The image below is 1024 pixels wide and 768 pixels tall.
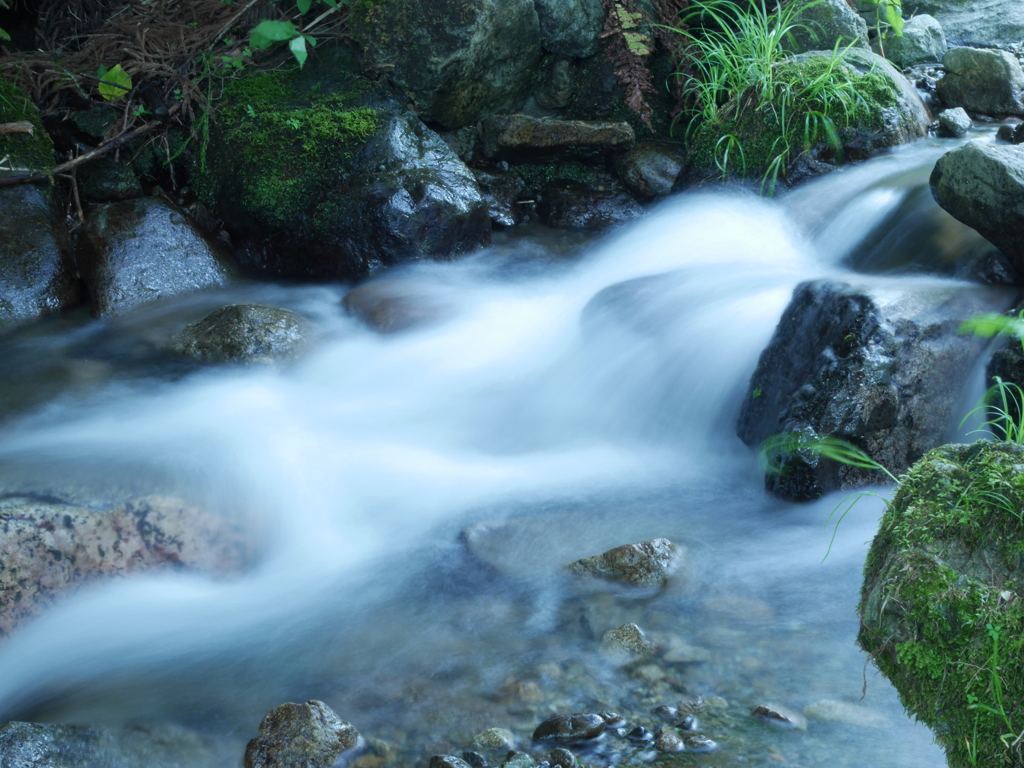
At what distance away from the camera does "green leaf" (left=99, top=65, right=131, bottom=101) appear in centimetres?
550

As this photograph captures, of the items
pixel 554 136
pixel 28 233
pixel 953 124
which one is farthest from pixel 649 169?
pixel 28 233

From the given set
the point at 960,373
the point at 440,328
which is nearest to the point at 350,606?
the point at 440,328

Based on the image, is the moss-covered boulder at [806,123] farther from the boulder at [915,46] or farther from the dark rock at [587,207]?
the boulder at [915,46]

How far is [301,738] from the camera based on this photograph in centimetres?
216

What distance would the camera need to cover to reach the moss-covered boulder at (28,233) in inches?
186

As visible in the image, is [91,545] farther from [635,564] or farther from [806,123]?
[806,123]

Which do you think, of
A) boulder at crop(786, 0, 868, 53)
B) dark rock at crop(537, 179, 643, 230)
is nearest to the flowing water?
dark rock at crop(537, 179, 643, 230)

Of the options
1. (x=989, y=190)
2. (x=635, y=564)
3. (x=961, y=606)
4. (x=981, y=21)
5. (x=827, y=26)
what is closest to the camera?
(x=961, y=606)

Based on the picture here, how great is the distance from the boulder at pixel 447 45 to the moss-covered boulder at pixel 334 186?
0.33 m

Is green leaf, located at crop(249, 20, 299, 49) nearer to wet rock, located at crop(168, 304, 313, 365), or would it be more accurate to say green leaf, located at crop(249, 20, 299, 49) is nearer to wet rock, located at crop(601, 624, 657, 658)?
wet rock, located at crop(168, 304, 313, 365)

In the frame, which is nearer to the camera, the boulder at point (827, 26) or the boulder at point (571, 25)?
the boulder at point (571, 25)

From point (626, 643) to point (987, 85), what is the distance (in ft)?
21.4

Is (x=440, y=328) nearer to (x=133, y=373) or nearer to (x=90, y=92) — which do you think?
(x=133, y=373)

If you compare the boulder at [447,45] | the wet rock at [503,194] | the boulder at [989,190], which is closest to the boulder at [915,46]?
the boulder at [447,45]
